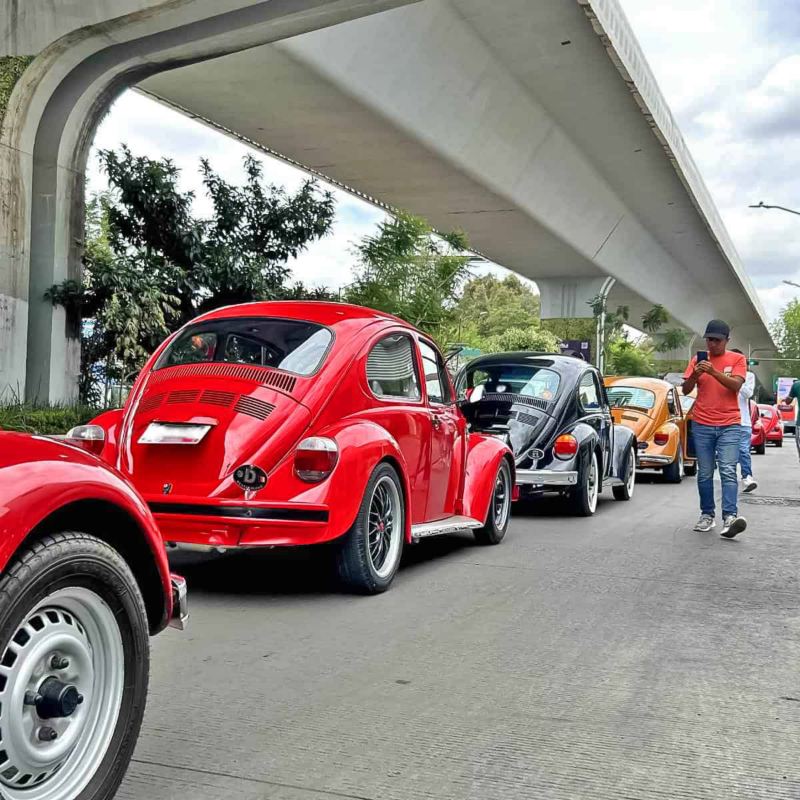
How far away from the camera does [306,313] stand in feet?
22.3

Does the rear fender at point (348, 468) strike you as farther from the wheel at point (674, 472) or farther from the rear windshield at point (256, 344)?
the wheel at point (674, 472)

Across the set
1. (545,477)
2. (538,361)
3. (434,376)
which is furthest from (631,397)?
(434,376)

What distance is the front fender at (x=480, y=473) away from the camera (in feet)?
26.3

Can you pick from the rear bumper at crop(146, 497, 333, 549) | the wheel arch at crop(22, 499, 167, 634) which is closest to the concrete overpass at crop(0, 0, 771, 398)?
the rear bumper at crop(146, 497, 333, 549)

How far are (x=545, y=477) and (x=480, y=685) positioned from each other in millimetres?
6229

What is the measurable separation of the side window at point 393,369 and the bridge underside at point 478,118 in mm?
9114

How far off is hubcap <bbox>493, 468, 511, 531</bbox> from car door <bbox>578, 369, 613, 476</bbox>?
103 inches

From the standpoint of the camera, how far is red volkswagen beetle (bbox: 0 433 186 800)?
2.54 metres

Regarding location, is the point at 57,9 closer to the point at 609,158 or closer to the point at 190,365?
the point at 190,365

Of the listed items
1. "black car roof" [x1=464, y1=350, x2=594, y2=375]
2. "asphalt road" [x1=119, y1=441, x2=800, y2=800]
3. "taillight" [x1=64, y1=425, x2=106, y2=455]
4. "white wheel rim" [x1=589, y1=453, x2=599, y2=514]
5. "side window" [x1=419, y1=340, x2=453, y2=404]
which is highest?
"black car roof" [x1=464, y1=350, x2=594, y2=375]

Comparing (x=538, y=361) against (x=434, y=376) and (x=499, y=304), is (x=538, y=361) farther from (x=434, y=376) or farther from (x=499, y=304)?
(x=499, y=304)

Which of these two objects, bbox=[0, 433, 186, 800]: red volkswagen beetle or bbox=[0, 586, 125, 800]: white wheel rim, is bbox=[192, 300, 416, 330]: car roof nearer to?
bbox=[0, 433, 186, 800]: red volkswagen beetle

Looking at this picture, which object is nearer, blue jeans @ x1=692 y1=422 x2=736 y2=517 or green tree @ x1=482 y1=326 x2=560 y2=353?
blue jeans @ x1=692 y1=422 x2=736 y2=517

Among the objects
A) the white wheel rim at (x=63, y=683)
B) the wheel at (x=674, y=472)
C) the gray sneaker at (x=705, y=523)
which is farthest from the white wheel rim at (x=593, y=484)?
the white wheel rim at (x=63, y=683)
